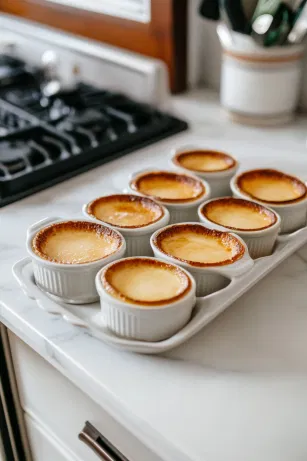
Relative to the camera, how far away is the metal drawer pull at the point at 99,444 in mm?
566

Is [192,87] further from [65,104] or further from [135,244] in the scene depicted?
[135,244]

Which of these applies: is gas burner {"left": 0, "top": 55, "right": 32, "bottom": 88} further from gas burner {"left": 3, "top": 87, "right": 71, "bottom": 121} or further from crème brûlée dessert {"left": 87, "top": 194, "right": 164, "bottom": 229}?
crème brûlée dessert {"left": 87, "top": 194, "right": 164, "bottom": 229}

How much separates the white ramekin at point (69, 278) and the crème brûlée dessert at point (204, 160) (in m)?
0.27

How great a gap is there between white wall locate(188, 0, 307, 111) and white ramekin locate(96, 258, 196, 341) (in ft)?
2.47

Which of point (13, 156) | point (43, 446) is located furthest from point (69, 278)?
point (13, 156)

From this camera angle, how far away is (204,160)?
0.85m

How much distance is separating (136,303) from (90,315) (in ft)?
0.22

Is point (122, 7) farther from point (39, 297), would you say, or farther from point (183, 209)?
point (39, 297)

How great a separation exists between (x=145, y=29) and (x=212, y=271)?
742 millimetres

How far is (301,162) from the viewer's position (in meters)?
0.92

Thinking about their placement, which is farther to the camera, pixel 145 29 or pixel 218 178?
pixel 145 29

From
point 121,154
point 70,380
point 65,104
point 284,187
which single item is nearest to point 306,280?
point 284,187

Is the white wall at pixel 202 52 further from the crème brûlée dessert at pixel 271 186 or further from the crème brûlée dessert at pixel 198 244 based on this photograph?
the crème brûlée dessert at pixel 198 244

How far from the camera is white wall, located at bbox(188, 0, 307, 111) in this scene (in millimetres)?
1153
